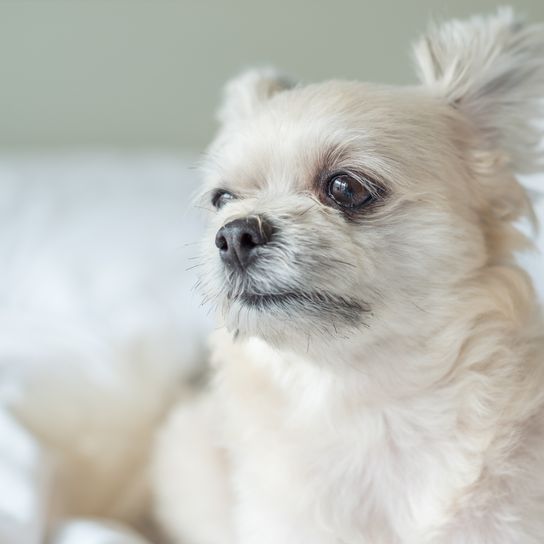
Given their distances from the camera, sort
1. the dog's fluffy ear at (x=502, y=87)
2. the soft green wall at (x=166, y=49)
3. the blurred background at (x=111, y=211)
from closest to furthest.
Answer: the dog's fluffy ear at (x=502, y=87), the blurred background at (x=111, y=211), the soft green wall at (x=166, y=49)

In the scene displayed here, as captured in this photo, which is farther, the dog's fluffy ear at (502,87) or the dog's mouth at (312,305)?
the dog's fluffy ear at (502,87)

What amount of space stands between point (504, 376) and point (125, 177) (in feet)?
4.62

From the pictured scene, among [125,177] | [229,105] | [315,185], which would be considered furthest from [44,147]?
[315,185]

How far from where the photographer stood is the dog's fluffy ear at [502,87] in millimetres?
1134

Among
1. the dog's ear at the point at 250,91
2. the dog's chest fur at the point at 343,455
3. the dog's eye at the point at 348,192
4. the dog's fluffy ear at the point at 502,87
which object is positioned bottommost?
the dog's chest fur at the point at 343,455

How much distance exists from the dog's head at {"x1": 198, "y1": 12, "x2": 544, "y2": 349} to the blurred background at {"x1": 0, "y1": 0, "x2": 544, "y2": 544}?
167mm

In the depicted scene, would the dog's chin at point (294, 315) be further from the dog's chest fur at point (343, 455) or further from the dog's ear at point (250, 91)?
the dog's ear at point (250, 91)

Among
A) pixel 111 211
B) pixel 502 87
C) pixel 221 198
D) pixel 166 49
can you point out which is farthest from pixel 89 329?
pixel 166 49

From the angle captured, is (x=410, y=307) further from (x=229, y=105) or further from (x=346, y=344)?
(x=229, y=105)

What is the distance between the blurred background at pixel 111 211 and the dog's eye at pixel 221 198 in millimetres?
91

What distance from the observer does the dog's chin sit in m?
0.96

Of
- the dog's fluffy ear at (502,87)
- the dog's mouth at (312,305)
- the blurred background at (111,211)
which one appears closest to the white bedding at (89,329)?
the blurred background at (111,211)

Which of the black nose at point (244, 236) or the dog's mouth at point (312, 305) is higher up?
the black nose at point (244, 236)

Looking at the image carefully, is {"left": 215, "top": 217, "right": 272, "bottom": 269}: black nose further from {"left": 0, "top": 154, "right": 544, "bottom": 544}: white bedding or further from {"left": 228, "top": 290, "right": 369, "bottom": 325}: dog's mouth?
{"left": 0, "top": 154, "right": 544, "bottom": 544}: white bedding
